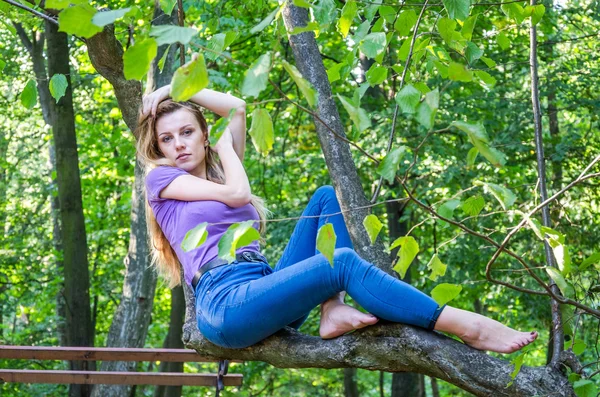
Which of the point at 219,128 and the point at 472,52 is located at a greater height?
the point at 472,52

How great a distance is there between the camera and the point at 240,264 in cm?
270

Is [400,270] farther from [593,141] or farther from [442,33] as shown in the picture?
[593,141]

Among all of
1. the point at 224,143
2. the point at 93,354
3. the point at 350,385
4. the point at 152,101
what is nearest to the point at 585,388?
the point at 224,143

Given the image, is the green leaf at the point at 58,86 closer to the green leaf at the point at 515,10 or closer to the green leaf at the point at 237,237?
the green leaf at the point at 237,237

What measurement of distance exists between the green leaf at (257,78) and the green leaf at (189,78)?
0.08 metres

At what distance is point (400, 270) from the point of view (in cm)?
198

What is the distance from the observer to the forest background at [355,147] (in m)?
2.40

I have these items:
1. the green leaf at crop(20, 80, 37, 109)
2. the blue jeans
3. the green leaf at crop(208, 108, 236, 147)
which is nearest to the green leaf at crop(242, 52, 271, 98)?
the green leaf at crop(208, 108, 236, 147)

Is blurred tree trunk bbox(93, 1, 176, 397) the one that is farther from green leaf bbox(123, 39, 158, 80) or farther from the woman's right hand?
green leaf bbox(123, 39, 158, 80)

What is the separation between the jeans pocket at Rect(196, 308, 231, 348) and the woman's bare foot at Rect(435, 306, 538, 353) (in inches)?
29.3

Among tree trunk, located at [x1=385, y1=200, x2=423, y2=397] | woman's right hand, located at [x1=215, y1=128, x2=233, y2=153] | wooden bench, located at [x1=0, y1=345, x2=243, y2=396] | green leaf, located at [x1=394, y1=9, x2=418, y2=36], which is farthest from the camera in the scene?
tree trunk, located at [x1=385, y1=200, x2=423, y2=397]

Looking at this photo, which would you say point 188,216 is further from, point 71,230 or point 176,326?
point 176,326

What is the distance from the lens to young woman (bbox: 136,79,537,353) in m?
2.26

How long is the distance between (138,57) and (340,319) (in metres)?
1.16
